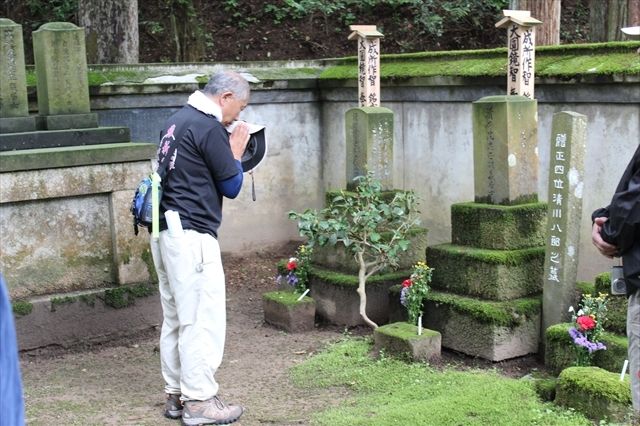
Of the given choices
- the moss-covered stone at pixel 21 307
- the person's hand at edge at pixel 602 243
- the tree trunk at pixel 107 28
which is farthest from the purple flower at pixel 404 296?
the tree trunk at pixel 107 28

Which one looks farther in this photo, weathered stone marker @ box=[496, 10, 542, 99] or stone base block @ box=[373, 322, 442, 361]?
weathered stone marker @ box=[496, 10, 542, 99]

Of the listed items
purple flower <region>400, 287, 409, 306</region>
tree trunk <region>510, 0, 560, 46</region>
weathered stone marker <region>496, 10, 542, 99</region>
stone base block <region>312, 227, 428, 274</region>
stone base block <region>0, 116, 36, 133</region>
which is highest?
tree trunk <region>510, 0, 560, 46</region>

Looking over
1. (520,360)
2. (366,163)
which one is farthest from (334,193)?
(520,360)

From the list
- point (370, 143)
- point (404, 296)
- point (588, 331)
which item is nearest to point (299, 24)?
point (370, 143)

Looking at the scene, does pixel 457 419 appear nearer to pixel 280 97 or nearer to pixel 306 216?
pixel 306 216

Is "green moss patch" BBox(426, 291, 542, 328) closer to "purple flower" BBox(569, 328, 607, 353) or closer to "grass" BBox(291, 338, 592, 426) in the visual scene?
"grass" BBox(291, 338, 592, 426)

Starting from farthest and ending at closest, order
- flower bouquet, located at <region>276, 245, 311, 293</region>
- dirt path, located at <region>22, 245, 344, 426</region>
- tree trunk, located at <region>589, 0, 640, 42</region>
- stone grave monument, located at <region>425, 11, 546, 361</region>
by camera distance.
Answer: tree trunk, located at <region>589, 0, 640, 42</region>, flower bouquet, located at <region>276, 245, 311, 293</region>, stone grave monument, located at <region>425, 11, 546, 361</region>, dirt path, located at <region>22, 245, 344, 426</region>

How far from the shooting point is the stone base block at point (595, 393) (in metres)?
4.79

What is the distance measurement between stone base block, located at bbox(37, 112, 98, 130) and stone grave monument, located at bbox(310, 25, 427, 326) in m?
2.20

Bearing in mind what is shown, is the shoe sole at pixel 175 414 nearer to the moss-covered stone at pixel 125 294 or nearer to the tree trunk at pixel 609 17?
the moss-covered stone at pixel 125 294

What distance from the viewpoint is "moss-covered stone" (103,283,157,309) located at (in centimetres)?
691

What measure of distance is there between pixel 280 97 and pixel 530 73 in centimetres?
416

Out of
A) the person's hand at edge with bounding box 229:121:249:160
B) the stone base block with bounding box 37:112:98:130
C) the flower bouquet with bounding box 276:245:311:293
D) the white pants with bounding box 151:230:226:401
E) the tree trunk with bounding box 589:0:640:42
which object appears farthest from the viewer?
the tree trunk with bounding box 589:0:640:42

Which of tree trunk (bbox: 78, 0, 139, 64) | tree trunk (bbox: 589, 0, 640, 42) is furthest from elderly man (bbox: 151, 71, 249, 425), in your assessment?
tree trunk (bbox: 589, 0, 640, 42)
